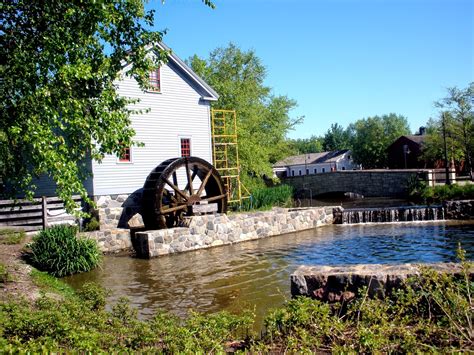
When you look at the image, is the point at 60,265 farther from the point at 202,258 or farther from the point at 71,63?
the point at 71,63

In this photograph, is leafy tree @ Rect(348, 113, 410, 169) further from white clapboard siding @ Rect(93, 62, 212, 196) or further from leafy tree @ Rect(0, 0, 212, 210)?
leafy tree @ Rect(0, 0, 212, 210)

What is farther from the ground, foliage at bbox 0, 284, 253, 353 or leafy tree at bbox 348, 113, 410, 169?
leafy tree at bbox 348, 113, 410, 169

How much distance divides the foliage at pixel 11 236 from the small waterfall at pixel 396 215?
13.9 meters

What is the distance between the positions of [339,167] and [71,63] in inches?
2473

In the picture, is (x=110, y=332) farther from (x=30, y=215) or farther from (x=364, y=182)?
(x=364, y=182)

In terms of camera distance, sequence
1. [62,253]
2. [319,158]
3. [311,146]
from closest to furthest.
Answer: [62,253]
[319,158]
[311,146]

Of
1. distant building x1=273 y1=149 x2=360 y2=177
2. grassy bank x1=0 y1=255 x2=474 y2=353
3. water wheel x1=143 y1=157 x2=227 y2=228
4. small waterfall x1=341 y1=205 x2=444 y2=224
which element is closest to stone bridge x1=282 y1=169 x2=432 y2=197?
small waterfall x1=341 y1=205 x2=444 y2=224

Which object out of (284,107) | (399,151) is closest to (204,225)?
(284,107)

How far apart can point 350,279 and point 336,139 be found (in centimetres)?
9329

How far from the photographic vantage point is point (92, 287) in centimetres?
729

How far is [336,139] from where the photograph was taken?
96.7 metres

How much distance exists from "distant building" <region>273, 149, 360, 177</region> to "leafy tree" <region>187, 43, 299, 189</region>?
3444 cm

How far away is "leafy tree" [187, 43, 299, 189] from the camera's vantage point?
28.2 metres

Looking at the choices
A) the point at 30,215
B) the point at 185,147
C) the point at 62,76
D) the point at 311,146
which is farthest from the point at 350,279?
the point at 311,146
